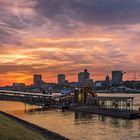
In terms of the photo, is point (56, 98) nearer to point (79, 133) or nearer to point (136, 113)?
point (136, 113)

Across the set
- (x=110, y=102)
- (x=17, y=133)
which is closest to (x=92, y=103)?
(x=110, y=102)

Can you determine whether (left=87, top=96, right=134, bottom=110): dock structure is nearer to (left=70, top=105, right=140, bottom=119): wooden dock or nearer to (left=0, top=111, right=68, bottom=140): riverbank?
(left=70, top=105, right=140, bottom=119): wooden dock

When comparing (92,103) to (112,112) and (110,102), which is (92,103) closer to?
(110,102)

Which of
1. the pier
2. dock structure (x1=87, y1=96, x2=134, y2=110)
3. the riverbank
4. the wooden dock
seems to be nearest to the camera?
the riverbank

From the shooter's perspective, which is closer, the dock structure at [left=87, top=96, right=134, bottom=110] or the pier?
the pier

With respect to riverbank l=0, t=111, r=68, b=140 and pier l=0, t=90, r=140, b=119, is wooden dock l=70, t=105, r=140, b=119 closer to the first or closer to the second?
pier l=0, t=90, r=140, b=119

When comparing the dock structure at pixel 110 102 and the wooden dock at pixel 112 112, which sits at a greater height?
the dock structure at pixel 110 102

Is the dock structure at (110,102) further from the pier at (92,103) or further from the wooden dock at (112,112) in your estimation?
the wooden dock at (112,112)

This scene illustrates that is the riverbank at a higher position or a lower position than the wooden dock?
higher

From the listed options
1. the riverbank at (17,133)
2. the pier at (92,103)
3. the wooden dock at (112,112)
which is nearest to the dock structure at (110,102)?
the pier at (92,103)

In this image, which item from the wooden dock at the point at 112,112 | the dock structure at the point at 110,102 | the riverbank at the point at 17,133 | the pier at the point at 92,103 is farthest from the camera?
the dock structure at the point at 110,102

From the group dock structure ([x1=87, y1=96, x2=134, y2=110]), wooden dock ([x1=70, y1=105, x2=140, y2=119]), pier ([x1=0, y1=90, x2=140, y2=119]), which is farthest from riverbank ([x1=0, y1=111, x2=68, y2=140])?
dock structure ([x1=87, y1=96, x2=134, y2=110])

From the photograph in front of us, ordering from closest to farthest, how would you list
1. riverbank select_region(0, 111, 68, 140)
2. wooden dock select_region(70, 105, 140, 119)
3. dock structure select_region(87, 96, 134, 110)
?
riverbank select_region(0, 111, 68, 140)
wooden dock select_region(70, 105, 140, 119)
dock structure select_region(87, 96, 134, 110)

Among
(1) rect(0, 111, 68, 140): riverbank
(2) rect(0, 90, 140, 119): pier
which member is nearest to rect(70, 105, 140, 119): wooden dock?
(2) rect(0, 90, 140, 119): pier
